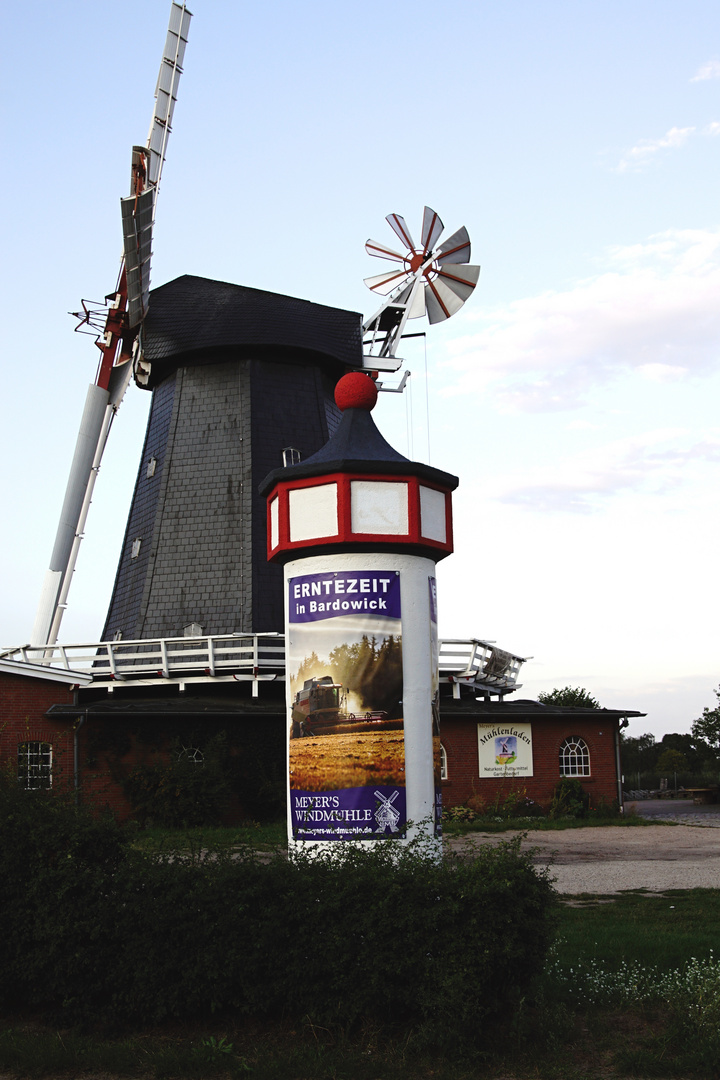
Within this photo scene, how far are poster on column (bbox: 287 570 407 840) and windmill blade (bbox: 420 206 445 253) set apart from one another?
68.2 ft

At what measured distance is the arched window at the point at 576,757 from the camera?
25.9m

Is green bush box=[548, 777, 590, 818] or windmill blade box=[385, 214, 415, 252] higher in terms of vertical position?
windmill blade box=[385, 214, 415, 252]

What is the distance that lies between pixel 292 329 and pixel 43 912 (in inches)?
838

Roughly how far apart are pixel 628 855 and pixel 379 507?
1032cm

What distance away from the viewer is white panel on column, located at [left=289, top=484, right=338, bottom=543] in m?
9.88

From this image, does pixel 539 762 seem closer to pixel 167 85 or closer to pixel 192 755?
pixel 192 755

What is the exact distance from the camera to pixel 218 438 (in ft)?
87.6

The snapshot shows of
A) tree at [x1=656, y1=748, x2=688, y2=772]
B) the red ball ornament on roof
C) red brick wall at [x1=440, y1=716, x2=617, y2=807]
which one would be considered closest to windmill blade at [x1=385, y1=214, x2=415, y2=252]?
red brick wall at [x1=440, y1=716, x2=617, y2=807]

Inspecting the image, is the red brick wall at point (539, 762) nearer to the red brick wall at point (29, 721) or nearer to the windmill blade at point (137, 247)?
the red brick wall at point (29, 721)

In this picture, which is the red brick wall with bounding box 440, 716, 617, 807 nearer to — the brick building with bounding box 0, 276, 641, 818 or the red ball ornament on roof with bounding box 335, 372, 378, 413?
the brick building with bounding box 0, 276, 641, 818

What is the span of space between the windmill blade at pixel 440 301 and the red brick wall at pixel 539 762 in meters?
11.1

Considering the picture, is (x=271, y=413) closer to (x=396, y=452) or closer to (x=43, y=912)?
(x=396, y=452)

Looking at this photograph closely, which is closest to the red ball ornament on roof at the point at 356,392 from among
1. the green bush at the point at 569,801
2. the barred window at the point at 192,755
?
the barred window at the point at 192,755

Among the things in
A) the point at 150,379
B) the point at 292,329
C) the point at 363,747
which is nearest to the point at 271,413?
the point at 292,329
